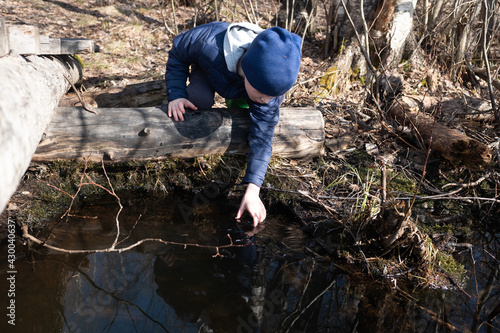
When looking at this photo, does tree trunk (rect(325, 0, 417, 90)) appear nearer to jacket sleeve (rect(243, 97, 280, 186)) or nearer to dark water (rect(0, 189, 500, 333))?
jacket sleeve (rect(243, 97, 280, 186))

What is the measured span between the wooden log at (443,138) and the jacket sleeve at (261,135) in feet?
4.21

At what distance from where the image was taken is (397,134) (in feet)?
13.4

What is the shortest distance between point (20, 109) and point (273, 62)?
1.47m

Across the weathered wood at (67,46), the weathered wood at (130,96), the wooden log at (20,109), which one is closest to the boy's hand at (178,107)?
the wooden log at (20,109)

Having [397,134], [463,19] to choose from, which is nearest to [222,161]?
[397,134]

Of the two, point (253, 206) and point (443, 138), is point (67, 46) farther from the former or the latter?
point (443, 138)

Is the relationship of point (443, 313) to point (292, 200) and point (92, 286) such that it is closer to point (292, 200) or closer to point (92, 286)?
point (292, 200)

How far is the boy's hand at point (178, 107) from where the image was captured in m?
3.13

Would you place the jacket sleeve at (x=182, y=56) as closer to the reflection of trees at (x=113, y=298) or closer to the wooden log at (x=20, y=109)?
the wooden log at (x=20, y=109)

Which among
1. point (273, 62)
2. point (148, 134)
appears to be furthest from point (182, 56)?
point (273, 62)

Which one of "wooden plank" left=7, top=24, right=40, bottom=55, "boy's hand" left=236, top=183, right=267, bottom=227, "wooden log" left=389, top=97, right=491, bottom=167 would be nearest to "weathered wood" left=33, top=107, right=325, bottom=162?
"wooden plank" left=7, top=24, right=40, bottom=55

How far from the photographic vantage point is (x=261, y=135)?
A: 3086mm

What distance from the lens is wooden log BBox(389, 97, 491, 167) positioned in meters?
3.33

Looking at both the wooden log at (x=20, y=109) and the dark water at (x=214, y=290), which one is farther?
the dark water at (x=214, y=290)
